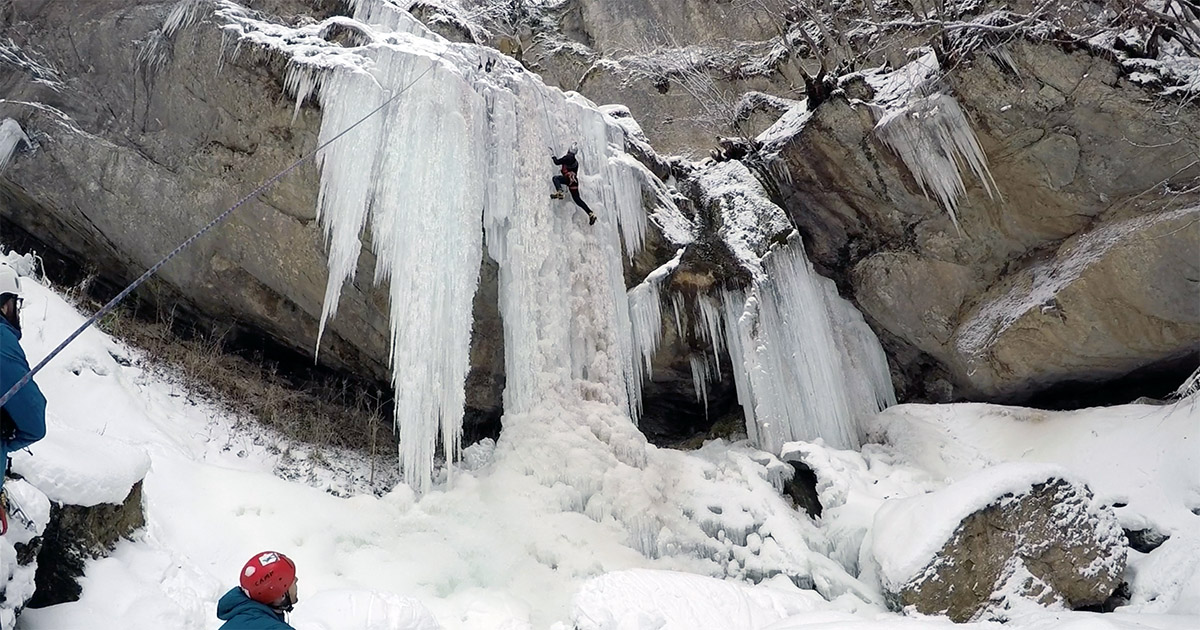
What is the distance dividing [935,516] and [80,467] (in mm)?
5505

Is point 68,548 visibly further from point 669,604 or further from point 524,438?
point 524,438

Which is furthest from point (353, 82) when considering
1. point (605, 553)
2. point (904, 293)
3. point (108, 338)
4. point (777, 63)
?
point (777, 63)

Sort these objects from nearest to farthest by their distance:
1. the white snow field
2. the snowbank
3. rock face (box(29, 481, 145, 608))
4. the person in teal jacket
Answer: the person in teal jacket < rock face (box(29, 481, 145, 608)) < the white snow field < the snowbank

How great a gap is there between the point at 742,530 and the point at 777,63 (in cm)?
1216

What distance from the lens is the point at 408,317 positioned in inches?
252

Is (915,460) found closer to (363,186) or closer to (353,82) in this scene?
(363,186)

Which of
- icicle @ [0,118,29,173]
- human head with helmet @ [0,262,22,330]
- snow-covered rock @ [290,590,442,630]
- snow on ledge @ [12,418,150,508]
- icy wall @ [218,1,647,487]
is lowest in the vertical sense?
snow-covered rock @ [290,590,442,630]

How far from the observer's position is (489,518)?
19.3 feet

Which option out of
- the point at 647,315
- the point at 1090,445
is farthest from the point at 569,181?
the point at 1090,445

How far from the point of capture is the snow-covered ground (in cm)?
394

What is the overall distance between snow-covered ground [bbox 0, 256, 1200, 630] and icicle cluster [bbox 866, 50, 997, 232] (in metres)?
2.47

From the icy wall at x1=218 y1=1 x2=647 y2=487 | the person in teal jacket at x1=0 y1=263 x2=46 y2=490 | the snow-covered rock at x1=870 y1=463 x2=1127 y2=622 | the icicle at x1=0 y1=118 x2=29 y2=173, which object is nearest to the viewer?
the person in teal jacket at x1=0 y1=263 x2=46 y2=490

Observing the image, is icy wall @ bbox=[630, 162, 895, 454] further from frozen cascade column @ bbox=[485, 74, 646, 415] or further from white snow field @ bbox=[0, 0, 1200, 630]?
frozen cascade column @ bbox=[485, 74, 646, 415]

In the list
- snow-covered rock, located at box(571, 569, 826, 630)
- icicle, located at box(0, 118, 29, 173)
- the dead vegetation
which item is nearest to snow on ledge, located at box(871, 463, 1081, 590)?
snow-covered rock, located at box(571, 569, 826, 630)
